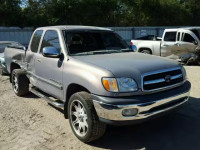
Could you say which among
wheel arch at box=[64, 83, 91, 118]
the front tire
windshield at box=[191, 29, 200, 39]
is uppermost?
windshield at box=[191, 29, 200, 39]

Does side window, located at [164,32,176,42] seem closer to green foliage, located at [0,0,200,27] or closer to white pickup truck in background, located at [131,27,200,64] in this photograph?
white pickup truck in background, located at [131,27,200,64]

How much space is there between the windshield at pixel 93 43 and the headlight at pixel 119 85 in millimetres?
1240

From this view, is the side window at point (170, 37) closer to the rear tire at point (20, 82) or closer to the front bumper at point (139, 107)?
the rear tire at point (20, 82)

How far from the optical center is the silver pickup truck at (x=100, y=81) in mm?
3406

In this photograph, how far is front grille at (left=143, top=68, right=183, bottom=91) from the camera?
11.6 feet

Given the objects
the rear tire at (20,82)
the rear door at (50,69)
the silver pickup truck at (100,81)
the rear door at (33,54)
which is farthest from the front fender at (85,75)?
the rear tire at (20,82)

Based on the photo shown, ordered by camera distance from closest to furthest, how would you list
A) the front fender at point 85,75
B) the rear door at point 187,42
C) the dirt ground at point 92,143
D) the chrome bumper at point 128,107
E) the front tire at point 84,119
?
the chrome bumper at point 128,107, the front fender at point 85,75, the front tire at point 84,119, the dirt ground at point 92,143, the rear door at point 187,42

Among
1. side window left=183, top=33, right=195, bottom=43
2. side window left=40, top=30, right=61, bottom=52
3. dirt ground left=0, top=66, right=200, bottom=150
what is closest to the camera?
dirt ground left=0, top=66, right=200, bottom=150

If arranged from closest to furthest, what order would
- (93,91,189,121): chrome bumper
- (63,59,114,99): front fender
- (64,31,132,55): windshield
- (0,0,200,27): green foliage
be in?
1. (93,91,189,121): chrome bumper
2. (63,59,114,99): front fender
3. (64,31,132,55): windshield
4. (0,0,200,27): green foliage

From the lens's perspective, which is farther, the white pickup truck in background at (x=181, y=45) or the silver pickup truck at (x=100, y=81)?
the white pickup truck in background at (x=181, y=45)

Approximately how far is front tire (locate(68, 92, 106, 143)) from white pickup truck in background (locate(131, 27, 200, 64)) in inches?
320

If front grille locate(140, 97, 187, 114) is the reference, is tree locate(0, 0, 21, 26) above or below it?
above

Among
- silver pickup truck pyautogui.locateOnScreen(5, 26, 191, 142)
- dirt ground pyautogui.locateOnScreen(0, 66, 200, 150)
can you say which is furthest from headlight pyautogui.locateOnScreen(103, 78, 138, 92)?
dirt ground pyautogui.locateOnScreen(0, 66, 200, 150)

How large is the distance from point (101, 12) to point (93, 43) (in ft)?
51.3
